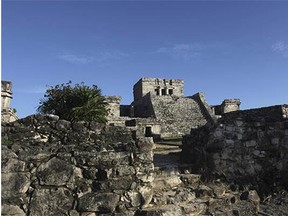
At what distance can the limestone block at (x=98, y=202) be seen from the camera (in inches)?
189

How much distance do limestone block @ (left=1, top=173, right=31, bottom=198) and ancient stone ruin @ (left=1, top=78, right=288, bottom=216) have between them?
0.01m

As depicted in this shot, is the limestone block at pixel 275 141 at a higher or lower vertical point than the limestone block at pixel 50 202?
higher

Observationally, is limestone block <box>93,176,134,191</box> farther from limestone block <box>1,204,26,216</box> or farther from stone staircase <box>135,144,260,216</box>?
limestone block <box>1,204,26,216</box>

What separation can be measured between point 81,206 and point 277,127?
186 inches

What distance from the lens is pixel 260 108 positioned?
16.8 m

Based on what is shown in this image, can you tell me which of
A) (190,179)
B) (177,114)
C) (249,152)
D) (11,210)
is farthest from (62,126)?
(177,114)

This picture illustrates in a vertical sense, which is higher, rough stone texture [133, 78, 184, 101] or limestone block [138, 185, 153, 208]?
rough stone texture [133, 78, 184, 101]

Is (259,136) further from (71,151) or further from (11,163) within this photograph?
(11,163)

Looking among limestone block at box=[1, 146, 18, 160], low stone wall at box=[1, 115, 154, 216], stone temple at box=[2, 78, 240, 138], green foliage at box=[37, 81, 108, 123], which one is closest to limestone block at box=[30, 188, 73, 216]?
low stone wall at box=[1, 115, 154, 216]

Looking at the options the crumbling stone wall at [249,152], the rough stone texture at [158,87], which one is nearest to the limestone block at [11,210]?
the crumbling stone wall at [249,152]

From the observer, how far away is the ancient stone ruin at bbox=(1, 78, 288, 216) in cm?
471

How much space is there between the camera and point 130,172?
5230 mm

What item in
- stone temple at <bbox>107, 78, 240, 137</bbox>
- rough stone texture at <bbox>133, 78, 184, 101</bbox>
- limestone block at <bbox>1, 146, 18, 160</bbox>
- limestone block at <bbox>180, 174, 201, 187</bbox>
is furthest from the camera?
rough stone texture at <bbox>133, 78, 184, 101</bbox>

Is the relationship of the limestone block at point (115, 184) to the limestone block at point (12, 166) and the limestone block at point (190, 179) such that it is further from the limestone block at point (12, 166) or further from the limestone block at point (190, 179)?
the limestone block at point (190, 179)
